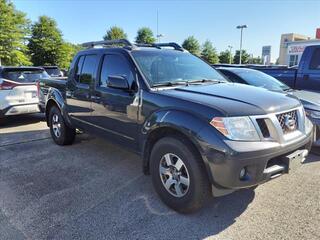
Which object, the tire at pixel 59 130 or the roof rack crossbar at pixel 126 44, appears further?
the tire at pixel 59 130

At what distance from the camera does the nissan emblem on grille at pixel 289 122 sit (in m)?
3.10

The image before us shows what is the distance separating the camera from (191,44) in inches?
1807

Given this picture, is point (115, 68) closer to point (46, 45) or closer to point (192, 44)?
point (46, 45)

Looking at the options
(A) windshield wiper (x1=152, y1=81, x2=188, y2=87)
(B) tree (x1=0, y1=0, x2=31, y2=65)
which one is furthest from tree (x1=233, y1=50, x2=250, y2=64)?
(A) windshield wiper (x1=152, y1=81, x2=188, y2=87)

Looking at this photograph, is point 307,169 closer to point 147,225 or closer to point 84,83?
point 147,225

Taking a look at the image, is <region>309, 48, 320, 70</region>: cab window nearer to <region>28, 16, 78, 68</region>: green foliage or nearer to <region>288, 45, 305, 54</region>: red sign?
<region>28, 16, 78, 68</region>: green foliage

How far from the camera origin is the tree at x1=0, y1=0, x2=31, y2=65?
24594 millimetres

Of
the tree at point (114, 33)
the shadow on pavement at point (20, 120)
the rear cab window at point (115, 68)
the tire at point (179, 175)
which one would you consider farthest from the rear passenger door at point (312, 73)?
the tree at point (114, 33)

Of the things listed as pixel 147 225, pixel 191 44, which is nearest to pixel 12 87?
pixel 147 225

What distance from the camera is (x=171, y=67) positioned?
4.03m

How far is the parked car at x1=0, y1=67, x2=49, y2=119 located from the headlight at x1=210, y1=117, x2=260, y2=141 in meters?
6.43

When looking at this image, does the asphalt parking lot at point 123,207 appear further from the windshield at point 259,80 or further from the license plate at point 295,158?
the windshield at point 259,80

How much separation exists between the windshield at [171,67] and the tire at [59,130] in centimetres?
250

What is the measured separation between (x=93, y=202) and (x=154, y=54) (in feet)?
6.93
